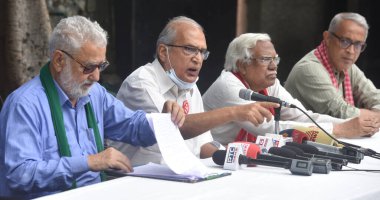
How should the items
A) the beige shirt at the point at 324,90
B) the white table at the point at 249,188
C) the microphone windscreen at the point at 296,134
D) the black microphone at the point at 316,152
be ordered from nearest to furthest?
the white table at the point at 249,188 < the black microphone at the point at 316,152 < the microphone windscreen at the point at 296,134 < the beige shirt at the point at 324,90

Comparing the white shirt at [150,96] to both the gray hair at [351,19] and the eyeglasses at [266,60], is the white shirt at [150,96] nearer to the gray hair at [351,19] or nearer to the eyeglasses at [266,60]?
the eyeglasses at [266,60]

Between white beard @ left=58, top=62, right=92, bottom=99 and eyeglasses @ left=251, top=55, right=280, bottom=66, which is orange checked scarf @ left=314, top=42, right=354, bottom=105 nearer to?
eyeglasses @ left=251, top=55, right=280, bottom=66

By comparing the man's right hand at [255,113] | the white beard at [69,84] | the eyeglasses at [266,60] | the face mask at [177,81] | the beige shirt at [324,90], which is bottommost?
the beige shirt at [324,90]

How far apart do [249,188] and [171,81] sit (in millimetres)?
1349

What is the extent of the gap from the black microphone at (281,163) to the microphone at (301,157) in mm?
69

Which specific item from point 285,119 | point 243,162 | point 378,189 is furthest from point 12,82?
point 378,189

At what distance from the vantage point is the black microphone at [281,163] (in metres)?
3.50

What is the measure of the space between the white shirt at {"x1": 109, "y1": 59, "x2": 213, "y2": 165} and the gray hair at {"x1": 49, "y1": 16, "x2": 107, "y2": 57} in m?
0.74

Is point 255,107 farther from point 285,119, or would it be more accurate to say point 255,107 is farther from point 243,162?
point 285,119

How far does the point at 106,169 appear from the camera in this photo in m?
3.43

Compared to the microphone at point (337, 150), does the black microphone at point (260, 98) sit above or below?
above

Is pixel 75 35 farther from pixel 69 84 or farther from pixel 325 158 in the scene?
pixel 325 158

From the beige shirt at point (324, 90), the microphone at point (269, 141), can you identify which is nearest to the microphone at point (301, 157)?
the microphone at point (269, 141)

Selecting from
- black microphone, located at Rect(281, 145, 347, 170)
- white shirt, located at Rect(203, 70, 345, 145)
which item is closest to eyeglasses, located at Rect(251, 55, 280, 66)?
white shirt, located at Rect(203, 70, 345, 145)
